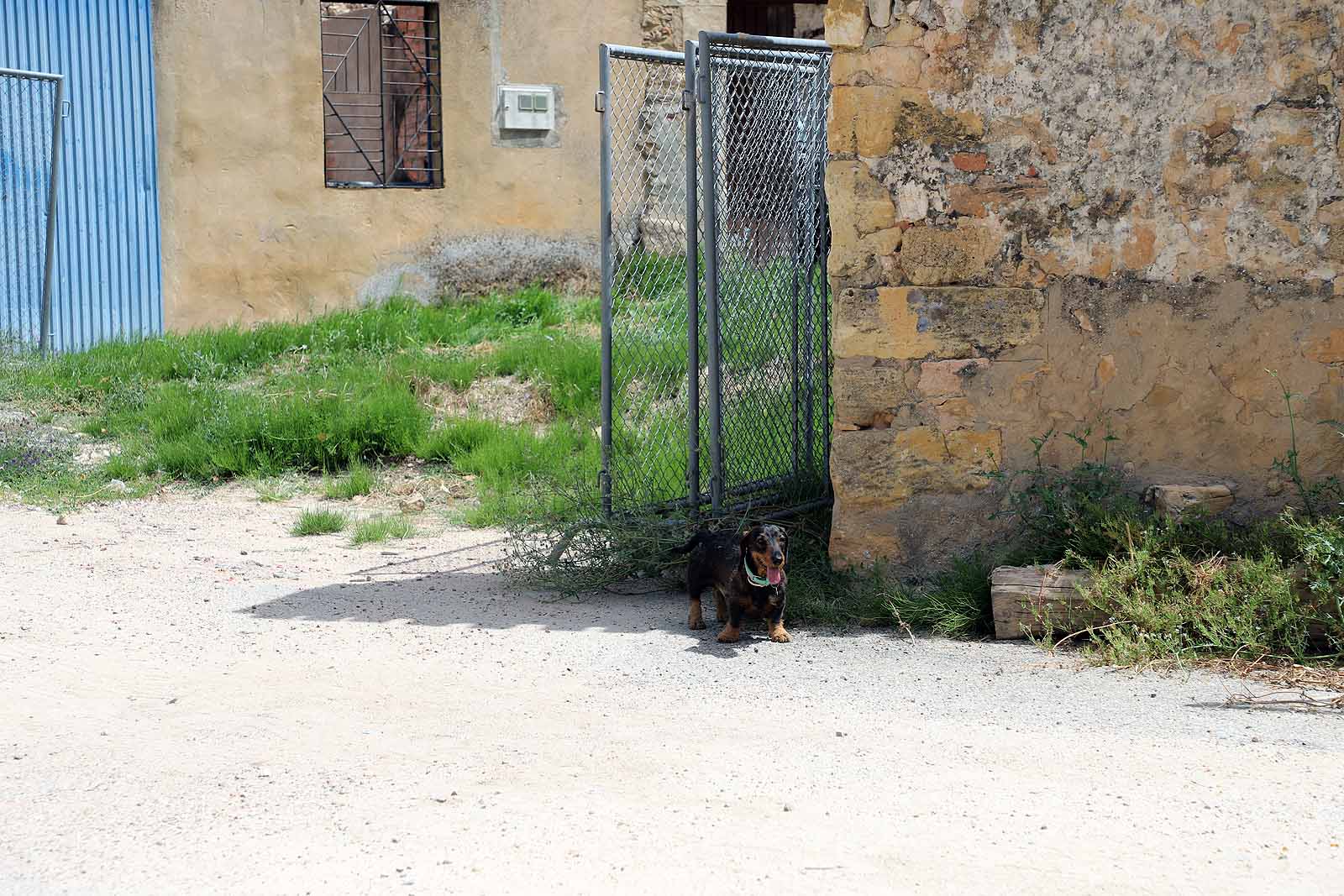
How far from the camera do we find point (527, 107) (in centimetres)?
1193

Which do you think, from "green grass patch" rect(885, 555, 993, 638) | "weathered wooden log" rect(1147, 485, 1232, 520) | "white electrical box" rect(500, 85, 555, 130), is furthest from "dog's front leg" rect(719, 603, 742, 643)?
"white electrical box" rect(500, 85, 555, 130)

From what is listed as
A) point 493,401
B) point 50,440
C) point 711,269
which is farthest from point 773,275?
point 50,440

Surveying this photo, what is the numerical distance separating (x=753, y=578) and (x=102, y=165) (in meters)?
8.03

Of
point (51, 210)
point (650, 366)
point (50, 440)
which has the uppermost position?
point (51, 210)

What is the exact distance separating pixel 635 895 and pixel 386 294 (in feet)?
31.1

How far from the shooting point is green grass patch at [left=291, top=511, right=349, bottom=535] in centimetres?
726

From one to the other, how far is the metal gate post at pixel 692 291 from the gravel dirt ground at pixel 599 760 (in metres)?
0.56

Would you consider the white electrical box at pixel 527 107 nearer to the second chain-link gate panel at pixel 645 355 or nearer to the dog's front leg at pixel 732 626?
the second chain-link gate panel at pixel 645 355

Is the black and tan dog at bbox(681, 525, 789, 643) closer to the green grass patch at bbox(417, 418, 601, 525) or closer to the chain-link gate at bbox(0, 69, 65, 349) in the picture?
the green grass patch at bbox(417, 418, 601, 525)

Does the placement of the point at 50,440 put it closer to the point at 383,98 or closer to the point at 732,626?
the point at 383,98

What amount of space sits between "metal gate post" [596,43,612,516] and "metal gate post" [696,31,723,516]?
0.40 metres

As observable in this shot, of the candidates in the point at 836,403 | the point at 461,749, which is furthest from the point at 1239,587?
the point at 461,749

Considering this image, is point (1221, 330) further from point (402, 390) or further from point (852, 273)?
point (402, 390)

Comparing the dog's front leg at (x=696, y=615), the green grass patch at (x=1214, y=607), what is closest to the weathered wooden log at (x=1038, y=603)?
the green grass patch at (x=1214, y=607)
